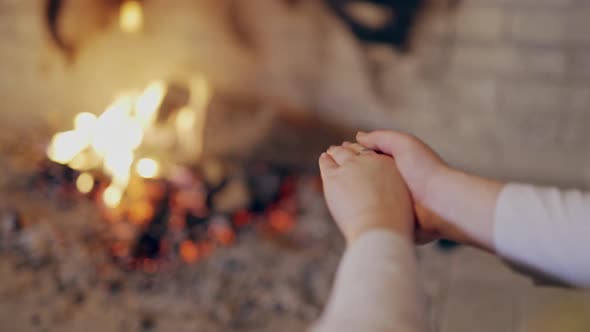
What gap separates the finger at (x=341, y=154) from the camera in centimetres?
87

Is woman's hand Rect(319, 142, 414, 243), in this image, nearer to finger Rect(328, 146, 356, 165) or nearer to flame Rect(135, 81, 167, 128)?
finger Rect(328, 146, 356, 165)

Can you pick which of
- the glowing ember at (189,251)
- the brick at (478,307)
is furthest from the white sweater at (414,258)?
the glowing ember at (189,251)

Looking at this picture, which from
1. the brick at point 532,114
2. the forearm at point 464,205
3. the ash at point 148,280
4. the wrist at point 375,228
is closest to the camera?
the wrist at point 375,228

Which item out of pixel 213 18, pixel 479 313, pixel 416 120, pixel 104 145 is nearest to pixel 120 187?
pixel 104 145

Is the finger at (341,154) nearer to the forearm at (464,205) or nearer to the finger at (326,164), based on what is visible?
the finger at (326,164)

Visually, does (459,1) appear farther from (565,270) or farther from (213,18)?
(565,270)

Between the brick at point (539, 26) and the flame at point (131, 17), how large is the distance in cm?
96

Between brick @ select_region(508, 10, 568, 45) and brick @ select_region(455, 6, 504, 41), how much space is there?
0.03m

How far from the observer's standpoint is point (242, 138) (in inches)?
72.7

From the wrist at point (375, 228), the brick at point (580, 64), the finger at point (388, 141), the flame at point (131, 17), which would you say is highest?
the flame at point (131, 17)

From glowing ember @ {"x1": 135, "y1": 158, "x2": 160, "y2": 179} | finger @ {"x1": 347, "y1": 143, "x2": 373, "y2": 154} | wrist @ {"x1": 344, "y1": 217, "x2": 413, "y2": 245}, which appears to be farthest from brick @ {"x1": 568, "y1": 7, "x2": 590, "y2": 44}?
glowing ember @ {"x1": 135, "y1": 158, "x2": 160, "y2": 179}

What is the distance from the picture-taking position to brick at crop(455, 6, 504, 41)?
1.54 metres

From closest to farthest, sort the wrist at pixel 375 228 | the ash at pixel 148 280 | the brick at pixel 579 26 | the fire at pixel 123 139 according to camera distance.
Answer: the wrist at pixel 375 228
the ash at pixel 148 280
the brick at pixel 579 26
the fire at pixel 123 139

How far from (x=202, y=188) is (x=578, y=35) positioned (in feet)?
3.20
